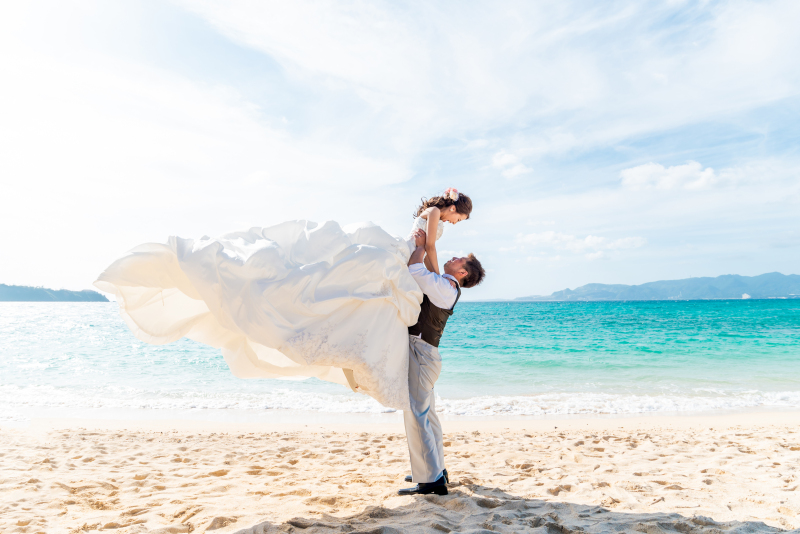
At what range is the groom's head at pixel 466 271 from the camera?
3561 mm

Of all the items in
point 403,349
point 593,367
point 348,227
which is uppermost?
point 348,227

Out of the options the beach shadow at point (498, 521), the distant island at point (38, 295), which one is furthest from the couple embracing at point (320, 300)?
the distant island at point (38, 295)

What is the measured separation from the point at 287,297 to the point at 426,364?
1.19 metres

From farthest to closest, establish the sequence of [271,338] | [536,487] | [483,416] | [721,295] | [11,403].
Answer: [721,295] → [11,403] → [483,416] → [536,487] → [271,338]

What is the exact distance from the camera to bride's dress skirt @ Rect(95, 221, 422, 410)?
110 inches

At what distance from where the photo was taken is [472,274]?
11.7 feet

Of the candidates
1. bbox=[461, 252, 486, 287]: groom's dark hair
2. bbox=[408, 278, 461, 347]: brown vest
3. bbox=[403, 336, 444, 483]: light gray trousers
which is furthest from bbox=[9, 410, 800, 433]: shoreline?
bbox=[461, 252, 486, 287]: groom's dark hair

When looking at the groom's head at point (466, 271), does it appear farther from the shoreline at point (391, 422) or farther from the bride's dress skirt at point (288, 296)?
the shoreline at point (391, 422)

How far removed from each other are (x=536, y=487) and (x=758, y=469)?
7.46ft

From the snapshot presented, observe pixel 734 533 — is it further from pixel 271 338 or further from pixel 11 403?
pixel 11 403

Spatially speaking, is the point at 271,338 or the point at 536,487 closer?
the point at 271,338

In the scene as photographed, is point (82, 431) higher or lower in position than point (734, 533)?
lower

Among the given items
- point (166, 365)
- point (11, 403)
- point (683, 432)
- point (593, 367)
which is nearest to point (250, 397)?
point (11, 403)

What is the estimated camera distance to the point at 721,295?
6693 inches
